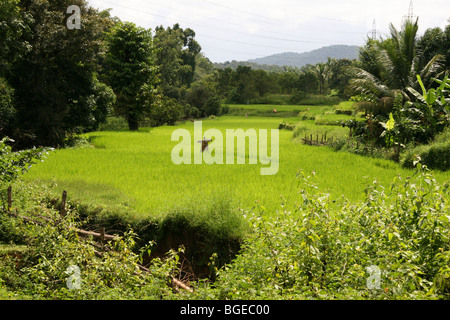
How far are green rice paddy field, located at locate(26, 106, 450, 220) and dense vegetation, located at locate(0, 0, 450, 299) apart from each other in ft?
0.20

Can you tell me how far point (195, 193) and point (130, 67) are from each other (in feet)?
54.0

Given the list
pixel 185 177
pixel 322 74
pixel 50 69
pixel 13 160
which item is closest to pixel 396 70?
pixel 185 177

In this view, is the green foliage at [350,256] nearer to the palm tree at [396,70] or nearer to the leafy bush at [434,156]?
the leafy bush at [434,156]

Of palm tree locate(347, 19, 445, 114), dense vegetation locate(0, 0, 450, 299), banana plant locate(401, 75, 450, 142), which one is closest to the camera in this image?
dense vegetation locate(0, 0, 450, 299)

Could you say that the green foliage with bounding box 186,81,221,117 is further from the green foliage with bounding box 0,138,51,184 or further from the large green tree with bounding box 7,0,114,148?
the green foliage with bounding box 0,138,51,184

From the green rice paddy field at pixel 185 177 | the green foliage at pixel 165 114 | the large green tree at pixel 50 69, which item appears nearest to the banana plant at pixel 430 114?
the green rice paddy field at pixel 185 177

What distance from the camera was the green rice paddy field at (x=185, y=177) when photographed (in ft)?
24.8

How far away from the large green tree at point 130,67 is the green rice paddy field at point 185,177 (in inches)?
364

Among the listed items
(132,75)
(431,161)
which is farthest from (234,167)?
(132,75)

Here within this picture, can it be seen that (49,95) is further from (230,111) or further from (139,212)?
(230,111)

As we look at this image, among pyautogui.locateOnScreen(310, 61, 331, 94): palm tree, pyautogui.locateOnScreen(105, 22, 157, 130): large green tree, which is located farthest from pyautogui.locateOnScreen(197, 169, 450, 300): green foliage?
pyautogui.locateOnScreen(310, 61, 331, 94): palm tree

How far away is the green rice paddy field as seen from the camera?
7555 millimetres

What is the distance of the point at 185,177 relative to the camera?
32.2ft

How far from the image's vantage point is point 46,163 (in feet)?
36.9
